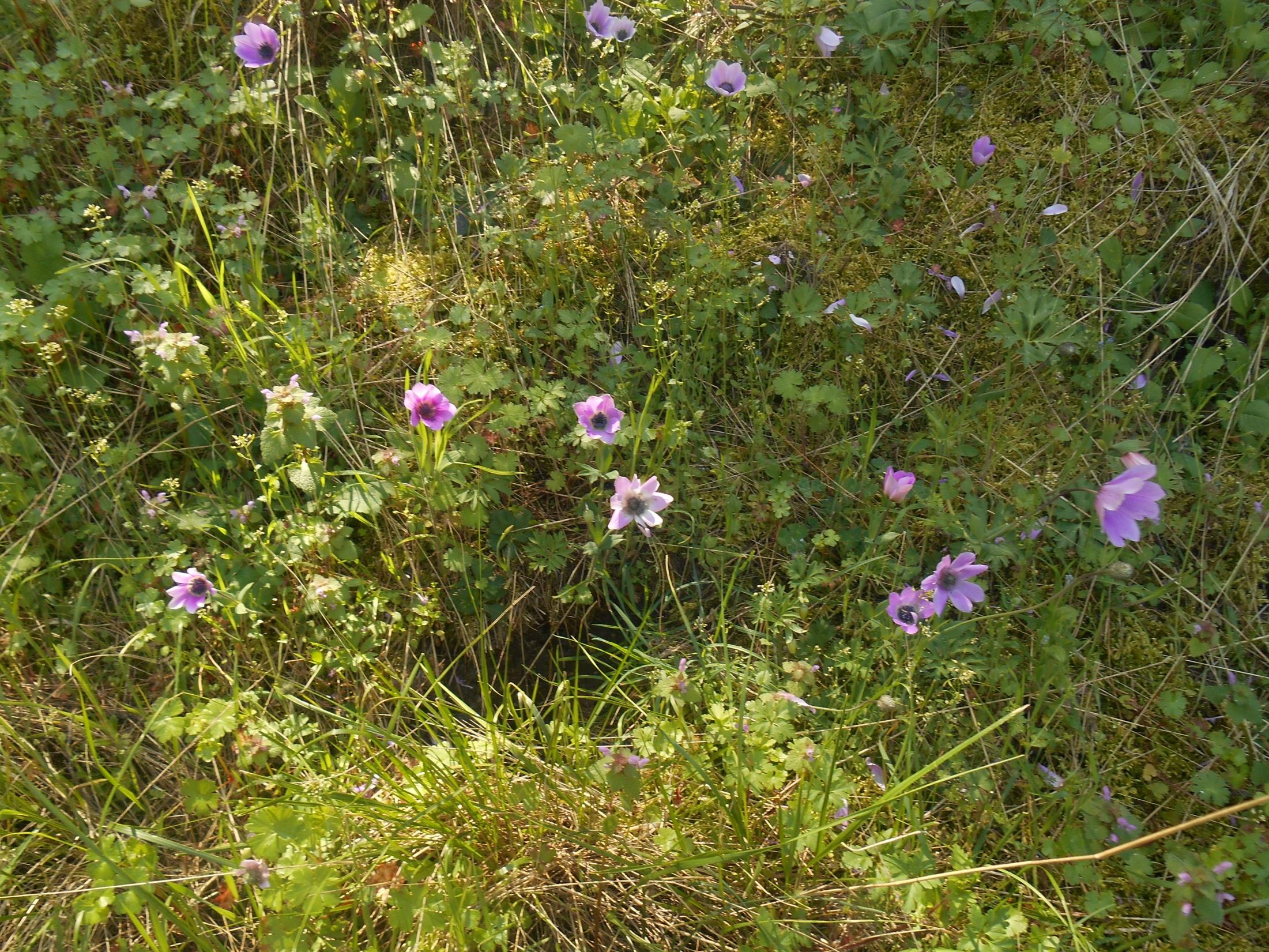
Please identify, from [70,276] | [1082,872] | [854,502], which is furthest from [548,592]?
[70,276]

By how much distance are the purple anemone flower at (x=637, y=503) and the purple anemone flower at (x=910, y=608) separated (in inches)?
23.2

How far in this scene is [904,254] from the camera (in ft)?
9.10

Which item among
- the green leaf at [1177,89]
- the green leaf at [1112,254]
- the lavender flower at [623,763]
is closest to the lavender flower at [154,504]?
the lavender flower at [623,763]

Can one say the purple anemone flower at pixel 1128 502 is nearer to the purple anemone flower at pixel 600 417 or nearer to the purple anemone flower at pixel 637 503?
the purple anemone flower at pixel 637 503

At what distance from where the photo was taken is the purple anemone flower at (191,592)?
219cm

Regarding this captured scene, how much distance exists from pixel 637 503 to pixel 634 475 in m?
0.07

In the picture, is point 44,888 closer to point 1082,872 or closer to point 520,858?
point 520,858

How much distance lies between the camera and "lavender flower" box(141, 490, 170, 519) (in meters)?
2.34

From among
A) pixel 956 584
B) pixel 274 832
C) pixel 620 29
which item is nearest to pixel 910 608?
pixel 956 584

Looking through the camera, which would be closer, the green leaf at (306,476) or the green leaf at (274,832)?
the green leaf at (274,832)

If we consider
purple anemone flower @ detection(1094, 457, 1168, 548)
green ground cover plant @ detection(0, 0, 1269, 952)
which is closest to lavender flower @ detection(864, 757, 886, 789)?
green ground cover plant @ detection(0, 0, 1269, 952)

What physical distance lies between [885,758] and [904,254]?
1.51 meters

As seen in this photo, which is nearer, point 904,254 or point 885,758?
point 885,758

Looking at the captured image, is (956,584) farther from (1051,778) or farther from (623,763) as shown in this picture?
(623,763)
